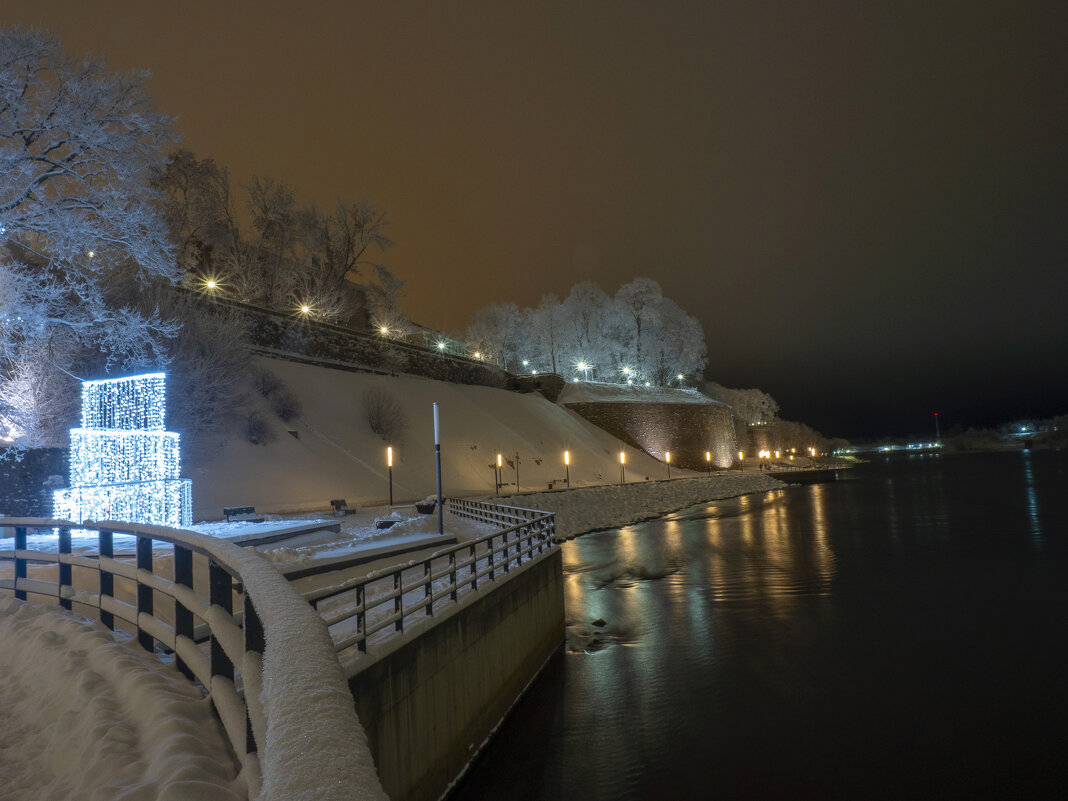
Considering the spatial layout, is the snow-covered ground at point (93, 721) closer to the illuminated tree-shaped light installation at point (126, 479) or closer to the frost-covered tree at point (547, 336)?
the illuminated tree-shaped light installation at point (126, 479)

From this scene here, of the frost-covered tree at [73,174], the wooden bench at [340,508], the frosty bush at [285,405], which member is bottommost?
the wooden bench at [340,508]

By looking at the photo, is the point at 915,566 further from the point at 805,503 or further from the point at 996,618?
the point at 805,503

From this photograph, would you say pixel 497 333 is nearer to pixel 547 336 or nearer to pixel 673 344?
pixel 547 336

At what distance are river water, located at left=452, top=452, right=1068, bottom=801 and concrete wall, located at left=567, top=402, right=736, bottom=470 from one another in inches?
1449

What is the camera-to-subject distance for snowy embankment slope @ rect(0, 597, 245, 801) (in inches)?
131

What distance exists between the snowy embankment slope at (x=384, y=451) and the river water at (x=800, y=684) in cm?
1115

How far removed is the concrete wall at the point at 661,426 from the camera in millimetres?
62250

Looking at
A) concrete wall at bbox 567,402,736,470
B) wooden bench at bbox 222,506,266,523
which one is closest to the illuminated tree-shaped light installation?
wooden bench at bbox 222,506,266,523

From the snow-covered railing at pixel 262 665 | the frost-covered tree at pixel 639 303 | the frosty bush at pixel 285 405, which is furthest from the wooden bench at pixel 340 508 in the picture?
the frost-covered tree at pixel 639 303

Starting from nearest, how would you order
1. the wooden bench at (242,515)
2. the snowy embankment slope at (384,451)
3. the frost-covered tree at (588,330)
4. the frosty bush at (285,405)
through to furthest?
the wooden bench at (242,515) → the snowy embankment slope at (384,451) → the frosty bush at (285,405) → the frost-covered tree at (588,330)

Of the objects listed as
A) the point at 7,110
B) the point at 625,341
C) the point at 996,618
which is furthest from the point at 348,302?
the point at 996,618

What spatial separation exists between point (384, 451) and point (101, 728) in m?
30.8

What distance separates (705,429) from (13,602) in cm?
6217

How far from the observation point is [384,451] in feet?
112
